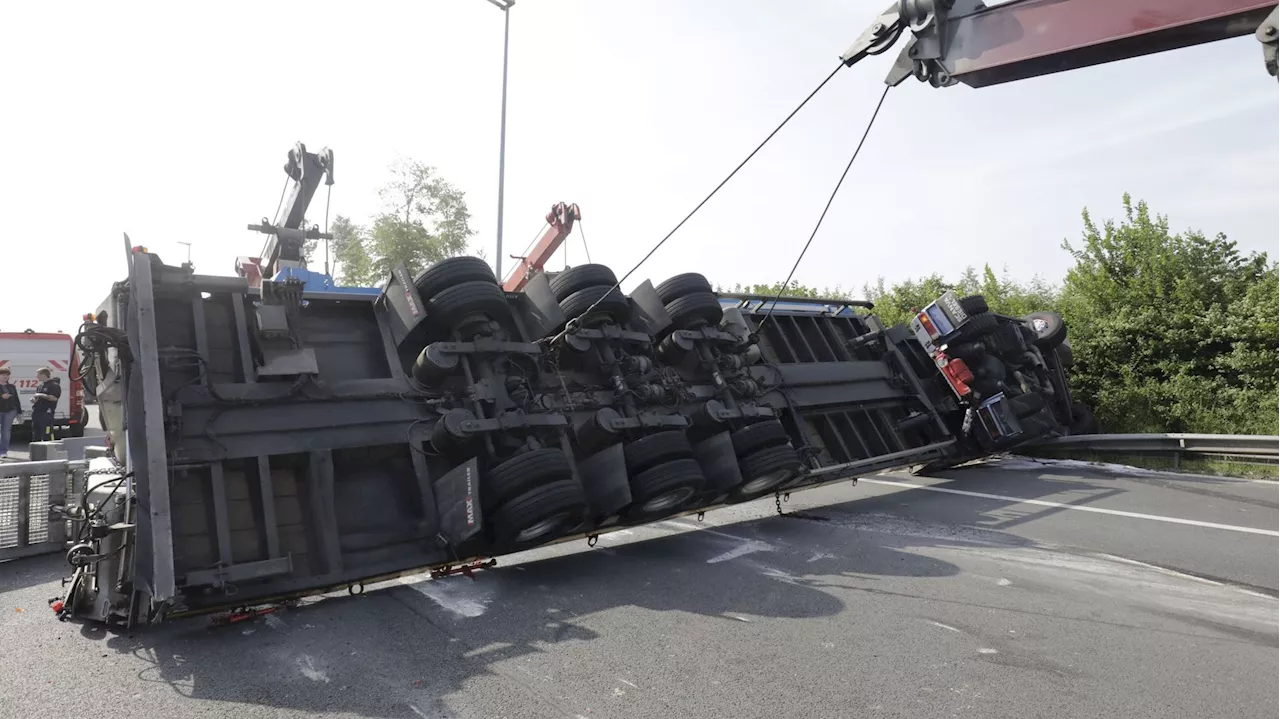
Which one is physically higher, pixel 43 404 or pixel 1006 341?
pixel 43 404

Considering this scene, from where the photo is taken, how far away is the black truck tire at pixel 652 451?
6500mm

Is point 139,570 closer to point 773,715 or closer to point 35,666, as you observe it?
point 35,666

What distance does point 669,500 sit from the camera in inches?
259

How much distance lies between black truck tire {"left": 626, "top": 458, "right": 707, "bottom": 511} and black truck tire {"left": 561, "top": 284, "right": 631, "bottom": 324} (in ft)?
5.39

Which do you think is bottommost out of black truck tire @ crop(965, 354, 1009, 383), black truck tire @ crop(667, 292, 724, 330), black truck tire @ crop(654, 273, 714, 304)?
black truck tire @ crop(965, 354, 1009, 383)

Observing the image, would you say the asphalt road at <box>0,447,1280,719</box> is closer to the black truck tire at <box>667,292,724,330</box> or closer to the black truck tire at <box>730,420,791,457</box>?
the black truck tire at <box>730,420,791,457</box>

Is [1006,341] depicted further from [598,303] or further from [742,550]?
[598,303]

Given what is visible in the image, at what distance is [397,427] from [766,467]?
10.5ft

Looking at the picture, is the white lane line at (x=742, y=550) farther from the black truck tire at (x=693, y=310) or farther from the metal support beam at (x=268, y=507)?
the metal support beam at (x=268, y=507)

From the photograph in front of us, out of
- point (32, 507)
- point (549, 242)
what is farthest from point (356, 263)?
point (32, 507)

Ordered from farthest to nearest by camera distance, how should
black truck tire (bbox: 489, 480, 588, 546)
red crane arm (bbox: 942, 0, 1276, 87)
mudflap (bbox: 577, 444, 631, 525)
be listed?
mudflap (bbox: 577, 444, 631, 525)
black truck tire (bbox: 489, 480, 588, 546)
red crane arm (bbox: 942, 0, 1276, 87)

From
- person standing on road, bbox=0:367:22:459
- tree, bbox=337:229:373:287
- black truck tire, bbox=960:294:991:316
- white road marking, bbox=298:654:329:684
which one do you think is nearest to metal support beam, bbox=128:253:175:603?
white road marking, bbox=298:654:329:684

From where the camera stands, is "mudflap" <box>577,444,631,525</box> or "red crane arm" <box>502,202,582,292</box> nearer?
"mudflap" <box>577,444,631,525</box>

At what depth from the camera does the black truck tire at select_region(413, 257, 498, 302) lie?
6.64m
